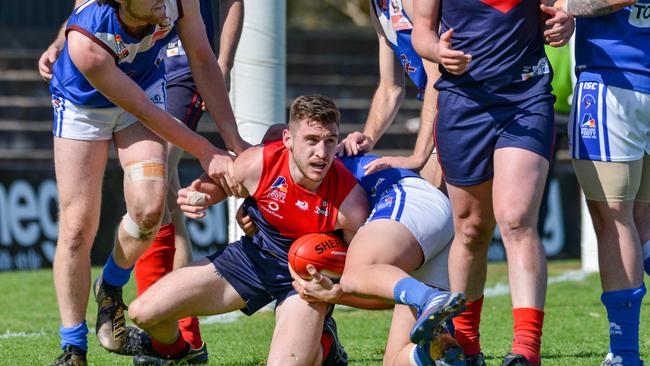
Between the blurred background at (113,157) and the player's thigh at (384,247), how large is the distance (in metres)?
6.61

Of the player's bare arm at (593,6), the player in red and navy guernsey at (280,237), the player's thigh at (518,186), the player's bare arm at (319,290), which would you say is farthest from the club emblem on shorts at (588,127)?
the player's bare arm at (319,290)

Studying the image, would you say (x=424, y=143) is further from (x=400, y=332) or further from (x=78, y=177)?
(x=78, y=177)

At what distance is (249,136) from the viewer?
791 cm

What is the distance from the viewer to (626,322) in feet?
16.4

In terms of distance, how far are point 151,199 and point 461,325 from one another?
1530 mm

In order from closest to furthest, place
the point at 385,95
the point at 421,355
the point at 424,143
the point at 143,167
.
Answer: the point at 421,355 → the point at 143,167 → the point at 424,143 → the point at 385,95

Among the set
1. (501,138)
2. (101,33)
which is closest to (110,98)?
(101,33)

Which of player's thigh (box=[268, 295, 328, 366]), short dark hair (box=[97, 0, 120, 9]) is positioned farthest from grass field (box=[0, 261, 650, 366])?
short dark hair (box=[97, 0, 120, 9])

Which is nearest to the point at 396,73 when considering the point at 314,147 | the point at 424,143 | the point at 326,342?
the point at 424,143

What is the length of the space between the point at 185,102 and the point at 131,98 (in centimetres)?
122

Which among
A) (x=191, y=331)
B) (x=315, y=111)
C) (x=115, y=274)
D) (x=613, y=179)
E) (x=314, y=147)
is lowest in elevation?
(x=191, y=331)

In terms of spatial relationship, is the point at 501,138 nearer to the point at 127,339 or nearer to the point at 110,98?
the point at 110,98

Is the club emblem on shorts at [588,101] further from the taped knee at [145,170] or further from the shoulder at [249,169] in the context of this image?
the taped knee at [145,170]

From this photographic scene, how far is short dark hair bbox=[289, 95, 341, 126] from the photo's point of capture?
483cm
